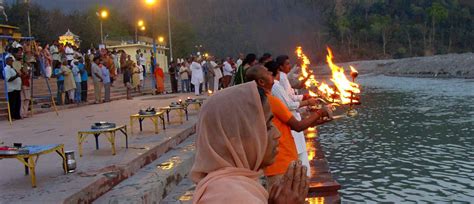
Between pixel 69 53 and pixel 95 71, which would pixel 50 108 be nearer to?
pixel 95 71

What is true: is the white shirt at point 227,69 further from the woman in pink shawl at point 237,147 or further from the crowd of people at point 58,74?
the woman in pink shawl at point 237,147

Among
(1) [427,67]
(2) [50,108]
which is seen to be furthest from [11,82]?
(1) [427,67]

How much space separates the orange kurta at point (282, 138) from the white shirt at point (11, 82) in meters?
10.0

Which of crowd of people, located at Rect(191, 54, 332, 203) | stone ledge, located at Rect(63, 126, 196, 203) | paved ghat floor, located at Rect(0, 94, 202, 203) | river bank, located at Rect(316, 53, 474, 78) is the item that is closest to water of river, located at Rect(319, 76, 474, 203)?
stone ledge, located at Rect(63, 126, 196, 203)

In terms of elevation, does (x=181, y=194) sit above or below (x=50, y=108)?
below

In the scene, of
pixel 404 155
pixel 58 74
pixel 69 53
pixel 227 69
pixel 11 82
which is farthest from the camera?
pixel 69 53

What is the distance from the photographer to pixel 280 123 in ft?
14.2

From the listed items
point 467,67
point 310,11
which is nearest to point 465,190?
point 310,11

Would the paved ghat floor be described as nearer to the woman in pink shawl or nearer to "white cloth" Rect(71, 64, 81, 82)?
the woman in pink shawl

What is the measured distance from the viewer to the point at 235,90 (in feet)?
6.03

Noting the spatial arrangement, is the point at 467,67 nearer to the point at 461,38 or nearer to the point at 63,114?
the point at 63,114

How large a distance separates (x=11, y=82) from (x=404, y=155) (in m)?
9.93

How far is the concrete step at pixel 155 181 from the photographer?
16.7 feet

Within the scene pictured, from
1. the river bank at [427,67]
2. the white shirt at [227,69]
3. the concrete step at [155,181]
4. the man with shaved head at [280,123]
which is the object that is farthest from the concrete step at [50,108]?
the river bank at [427,67]
